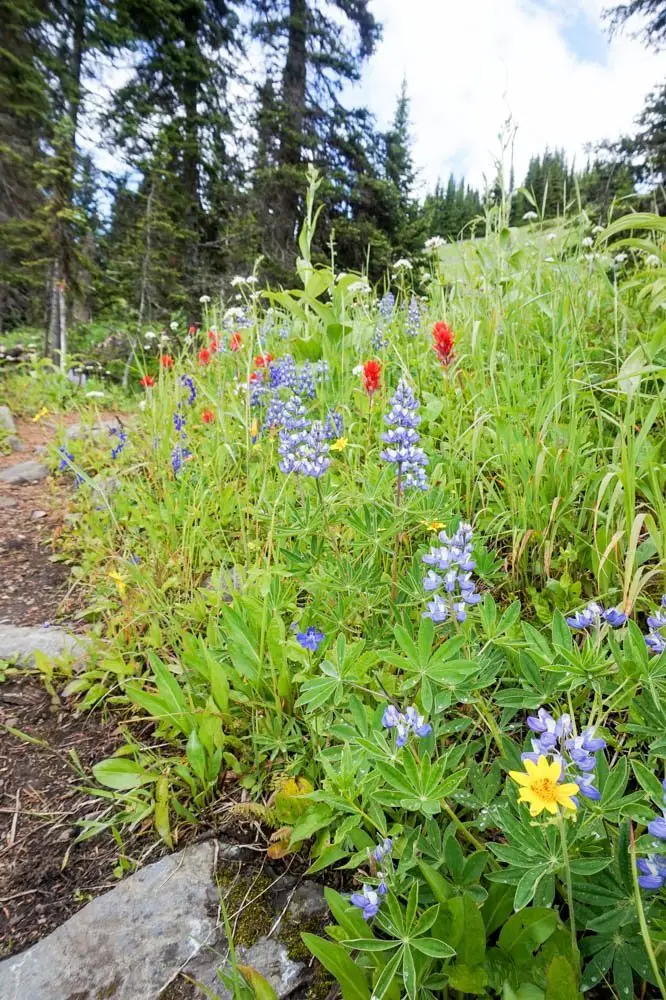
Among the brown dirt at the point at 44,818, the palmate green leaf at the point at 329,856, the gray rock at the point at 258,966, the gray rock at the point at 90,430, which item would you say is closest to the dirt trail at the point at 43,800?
the brown dirt at the point at 44,818

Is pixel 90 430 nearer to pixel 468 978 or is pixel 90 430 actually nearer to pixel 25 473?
pixel 25 473

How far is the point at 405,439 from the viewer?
1344 millimetres

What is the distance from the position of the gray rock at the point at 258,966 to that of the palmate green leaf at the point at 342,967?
19 cm

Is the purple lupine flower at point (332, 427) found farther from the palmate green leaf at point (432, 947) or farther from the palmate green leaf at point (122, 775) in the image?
the palmate green leaf at point (432, 947)

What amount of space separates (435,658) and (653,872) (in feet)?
1.45

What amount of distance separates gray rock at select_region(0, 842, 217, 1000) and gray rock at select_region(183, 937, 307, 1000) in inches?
1.1

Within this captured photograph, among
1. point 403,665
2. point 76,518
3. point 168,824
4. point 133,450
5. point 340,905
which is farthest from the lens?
point 133,450

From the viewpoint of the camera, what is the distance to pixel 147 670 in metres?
1.89

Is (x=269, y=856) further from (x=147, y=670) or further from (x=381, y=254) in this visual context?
(x=381, y=254)

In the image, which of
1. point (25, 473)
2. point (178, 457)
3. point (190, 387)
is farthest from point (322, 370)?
point (25, 473)

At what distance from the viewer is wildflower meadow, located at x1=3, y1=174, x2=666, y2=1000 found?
0.81m

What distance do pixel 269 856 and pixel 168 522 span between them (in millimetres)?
1474

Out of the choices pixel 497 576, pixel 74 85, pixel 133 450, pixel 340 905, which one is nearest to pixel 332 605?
pixel 497 576

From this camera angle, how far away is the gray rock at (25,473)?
4.36 m
